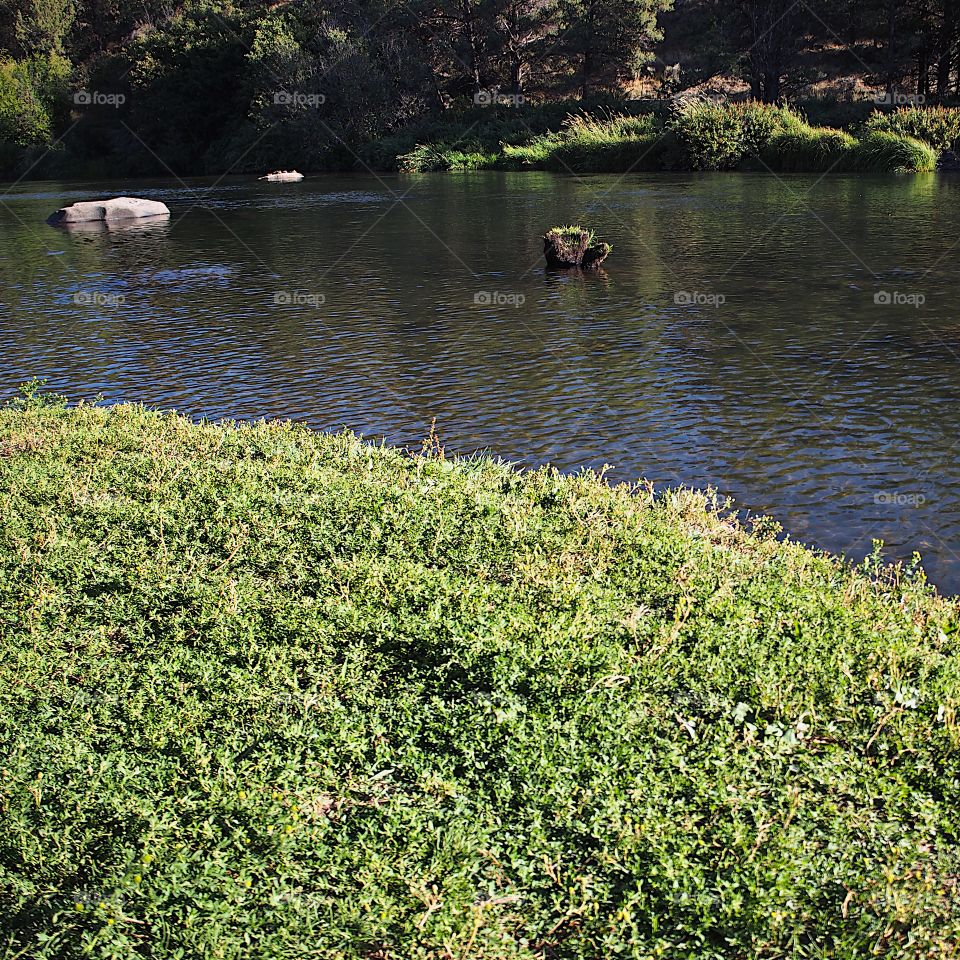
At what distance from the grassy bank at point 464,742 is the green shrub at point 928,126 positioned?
40.5 m

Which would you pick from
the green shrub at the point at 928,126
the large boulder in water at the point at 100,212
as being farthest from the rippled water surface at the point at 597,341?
the green shrub at the point at 928,126

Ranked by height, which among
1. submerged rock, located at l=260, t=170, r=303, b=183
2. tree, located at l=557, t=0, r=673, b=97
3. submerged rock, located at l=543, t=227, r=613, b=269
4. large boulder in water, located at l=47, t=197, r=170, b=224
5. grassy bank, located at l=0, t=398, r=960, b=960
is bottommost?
grassy bank, located at l=0, t=398, r=960, b=960

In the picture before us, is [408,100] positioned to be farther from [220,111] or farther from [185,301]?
[185,301]

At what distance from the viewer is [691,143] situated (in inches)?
1844

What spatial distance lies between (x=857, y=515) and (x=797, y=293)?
9.92 metres

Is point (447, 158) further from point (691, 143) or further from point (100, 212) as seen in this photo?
Answer: point (100, 212)

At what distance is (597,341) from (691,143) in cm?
3634

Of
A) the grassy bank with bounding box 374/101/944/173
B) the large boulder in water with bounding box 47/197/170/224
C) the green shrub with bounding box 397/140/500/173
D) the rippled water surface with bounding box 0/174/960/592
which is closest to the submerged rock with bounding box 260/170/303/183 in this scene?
the green shrub with bounding box 397/140/500/173

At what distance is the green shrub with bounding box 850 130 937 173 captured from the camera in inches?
1549

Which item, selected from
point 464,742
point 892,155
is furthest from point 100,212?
point 464,742

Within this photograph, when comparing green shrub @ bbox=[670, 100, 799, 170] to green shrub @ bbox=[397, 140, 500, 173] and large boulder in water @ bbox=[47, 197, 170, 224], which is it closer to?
green shrub @ bbox=[397, 140, 500, 173]

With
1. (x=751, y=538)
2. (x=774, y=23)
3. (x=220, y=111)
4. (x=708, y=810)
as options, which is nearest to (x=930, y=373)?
(x=751, y=538)

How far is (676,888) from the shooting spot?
363cm

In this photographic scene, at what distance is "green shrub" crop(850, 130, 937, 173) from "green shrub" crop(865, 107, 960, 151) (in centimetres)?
76
